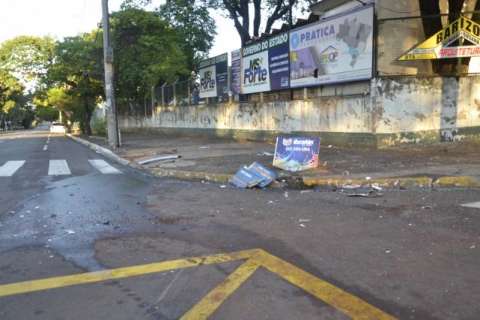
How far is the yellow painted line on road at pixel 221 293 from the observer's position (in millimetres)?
3803

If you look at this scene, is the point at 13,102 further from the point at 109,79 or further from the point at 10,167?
the point at 10,167

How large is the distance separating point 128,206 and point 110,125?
504 inches

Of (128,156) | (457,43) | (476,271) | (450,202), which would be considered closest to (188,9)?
(128,156)

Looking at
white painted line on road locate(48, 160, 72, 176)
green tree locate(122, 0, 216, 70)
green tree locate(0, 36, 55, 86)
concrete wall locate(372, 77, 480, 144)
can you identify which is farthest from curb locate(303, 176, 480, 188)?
green tree locate(0, 36, 55, 86)

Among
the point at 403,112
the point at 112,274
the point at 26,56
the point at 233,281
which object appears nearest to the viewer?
the point at 233,281

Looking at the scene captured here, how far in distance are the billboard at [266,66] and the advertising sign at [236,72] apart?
33cm

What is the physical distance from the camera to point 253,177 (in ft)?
33.4

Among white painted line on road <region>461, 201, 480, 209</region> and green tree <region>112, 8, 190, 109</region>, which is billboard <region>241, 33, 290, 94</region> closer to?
green tree <region>112, 8, 190, 109</region>

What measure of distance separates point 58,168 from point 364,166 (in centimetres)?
864

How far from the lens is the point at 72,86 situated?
36875 mm

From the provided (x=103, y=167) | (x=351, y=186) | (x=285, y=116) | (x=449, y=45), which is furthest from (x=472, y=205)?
(x=285, y=116)

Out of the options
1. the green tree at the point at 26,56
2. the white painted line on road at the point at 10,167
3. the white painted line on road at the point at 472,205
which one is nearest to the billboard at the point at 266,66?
the white painted line on road at the point at 10,167

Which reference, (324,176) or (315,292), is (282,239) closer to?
(315,292)

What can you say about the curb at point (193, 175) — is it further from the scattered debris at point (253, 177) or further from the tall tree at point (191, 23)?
the tall tree at point (191, 23)
